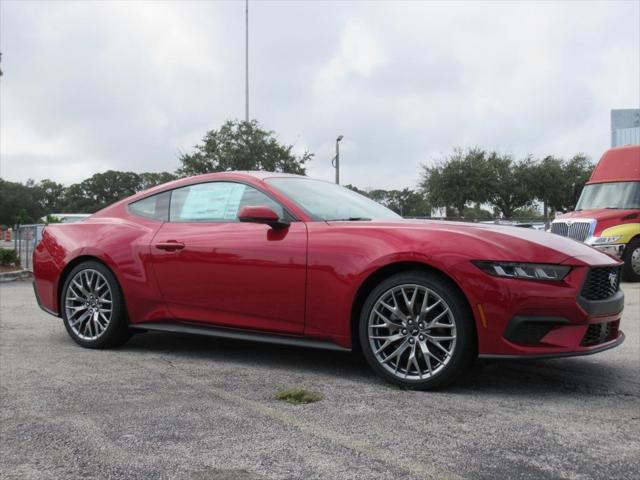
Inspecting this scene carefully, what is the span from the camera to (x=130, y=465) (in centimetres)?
260

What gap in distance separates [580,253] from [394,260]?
1.07 metres

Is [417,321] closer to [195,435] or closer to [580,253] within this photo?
[580,253]

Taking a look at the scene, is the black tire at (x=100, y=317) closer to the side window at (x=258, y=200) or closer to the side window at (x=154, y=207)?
the side window at (x=154, y=207)

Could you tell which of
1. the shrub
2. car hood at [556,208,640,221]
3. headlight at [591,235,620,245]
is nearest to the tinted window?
headlight at [591,235,620,245]

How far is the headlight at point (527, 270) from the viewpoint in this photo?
3.57 m

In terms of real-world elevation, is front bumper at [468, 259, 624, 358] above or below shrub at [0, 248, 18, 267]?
above

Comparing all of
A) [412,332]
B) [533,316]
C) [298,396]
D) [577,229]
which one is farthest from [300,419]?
[577,229]

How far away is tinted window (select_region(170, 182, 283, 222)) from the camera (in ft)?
15.0

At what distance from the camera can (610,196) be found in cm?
1312

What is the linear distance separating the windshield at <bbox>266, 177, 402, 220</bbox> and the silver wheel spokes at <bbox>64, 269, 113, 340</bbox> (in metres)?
1.63

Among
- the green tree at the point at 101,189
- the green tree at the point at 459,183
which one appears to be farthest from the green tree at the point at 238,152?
the green tree at the point at 101,189

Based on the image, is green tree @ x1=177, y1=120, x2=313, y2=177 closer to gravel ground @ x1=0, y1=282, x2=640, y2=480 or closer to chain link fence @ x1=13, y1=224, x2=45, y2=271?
chain link fence @ x1=13, y1=224, x2=45, y2=271

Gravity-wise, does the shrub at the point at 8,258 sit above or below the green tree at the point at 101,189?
below

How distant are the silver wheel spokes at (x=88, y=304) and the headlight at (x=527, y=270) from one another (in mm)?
2936
